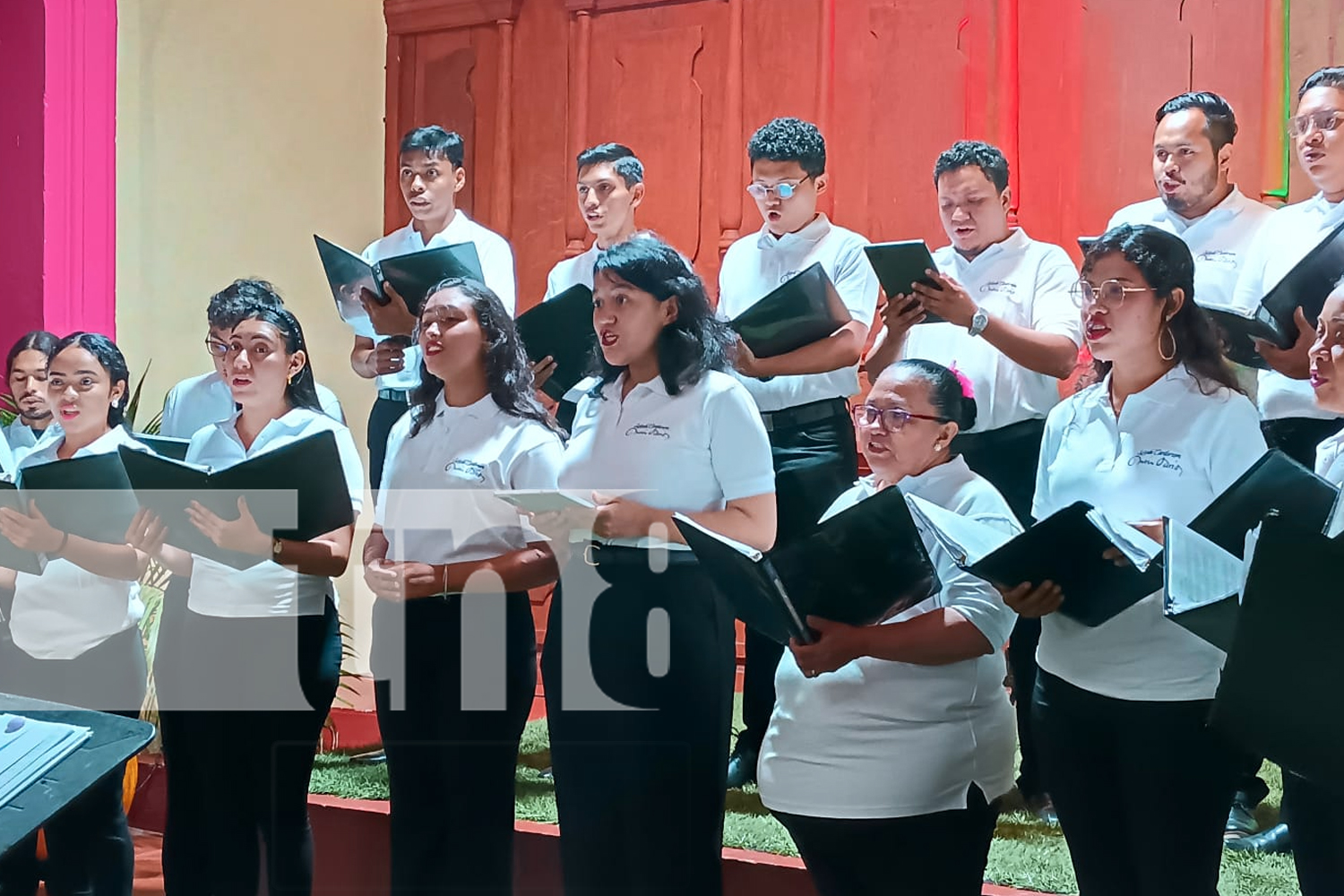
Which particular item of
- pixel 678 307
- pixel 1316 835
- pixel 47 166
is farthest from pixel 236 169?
pixel 1316 835

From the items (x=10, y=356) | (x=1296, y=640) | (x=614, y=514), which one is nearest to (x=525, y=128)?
(x=10, y=356)

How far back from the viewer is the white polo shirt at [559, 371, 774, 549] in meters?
2.28

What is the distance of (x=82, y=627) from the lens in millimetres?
2928

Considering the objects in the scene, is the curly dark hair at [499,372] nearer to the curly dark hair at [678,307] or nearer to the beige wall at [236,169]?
the curly dark hair at [678,307]

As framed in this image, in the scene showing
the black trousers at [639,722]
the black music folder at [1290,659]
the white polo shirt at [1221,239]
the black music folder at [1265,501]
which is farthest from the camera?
the white polo shirt at [1221,239]

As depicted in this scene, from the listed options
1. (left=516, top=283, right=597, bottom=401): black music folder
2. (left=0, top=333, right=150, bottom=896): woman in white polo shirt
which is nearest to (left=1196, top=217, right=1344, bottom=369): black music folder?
(left=516, top=283, right=597, bottom=401): black music folder

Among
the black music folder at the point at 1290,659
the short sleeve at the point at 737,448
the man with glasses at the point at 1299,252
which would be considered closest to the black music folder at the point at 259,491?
the short sleeve at the point at 737,448

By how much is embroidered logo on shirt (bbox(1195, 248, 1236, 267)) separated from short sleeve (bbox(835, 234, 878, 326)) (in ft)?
2.07

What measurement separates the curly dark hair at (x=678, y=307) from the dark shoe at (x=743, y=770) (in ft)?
2.95

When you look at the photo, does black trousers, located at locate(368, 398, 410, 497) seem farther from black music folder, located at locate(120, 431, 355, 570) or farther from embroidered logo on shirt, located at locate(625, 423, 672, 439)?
embroidered logo on shirt, located at locate(625, 423, 672, 439)

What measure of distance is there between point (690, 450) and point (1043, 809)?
1.00 meters

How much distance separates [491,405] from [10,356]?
5.08ft

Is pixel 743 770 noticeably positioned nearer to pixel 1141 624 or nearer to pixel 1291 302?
pixel 1141 624

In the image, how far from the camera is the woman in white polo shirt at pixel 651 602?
224 centimetres
